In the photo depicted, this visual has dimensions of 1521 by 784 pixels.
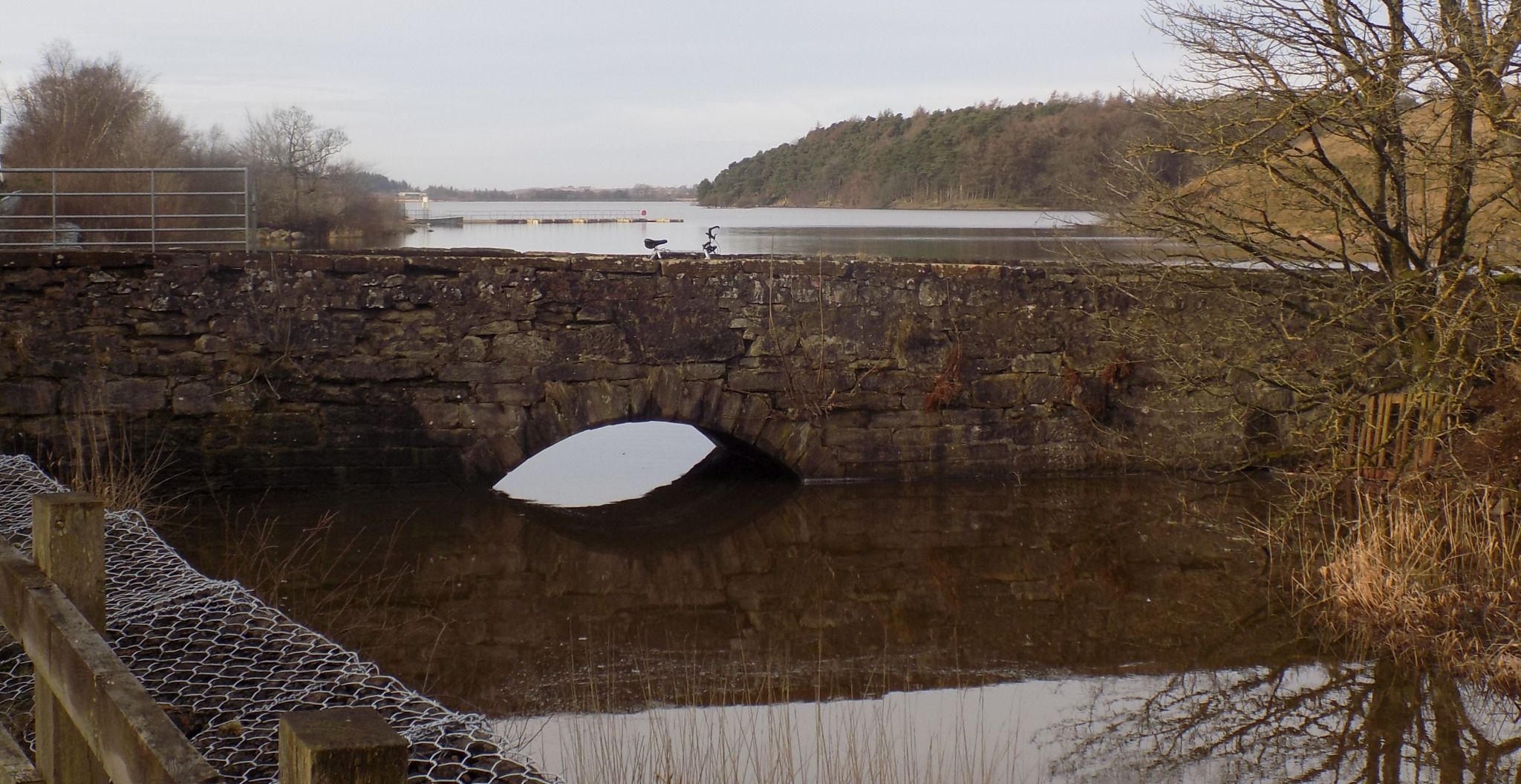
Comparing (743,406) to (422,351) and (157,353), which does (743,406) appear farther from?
(157,353)

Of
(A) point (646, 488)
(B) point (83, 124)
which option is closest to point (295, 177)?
(B) point (83, 124)

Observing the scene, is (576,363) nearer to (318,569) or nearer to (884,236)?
(318,569)

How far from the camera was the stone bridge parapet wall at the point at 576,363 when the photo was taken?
29.4 feet

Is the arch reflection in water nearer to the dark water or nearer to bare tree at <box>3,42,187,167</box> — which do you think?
the dark water

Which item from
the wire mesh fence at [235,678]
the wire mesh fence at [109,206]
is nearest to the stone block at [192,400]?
the wire mesh fence at [235,678]

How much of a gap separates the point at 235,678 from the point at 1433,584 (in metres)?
5.62

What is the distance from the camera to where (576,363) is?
373 inches

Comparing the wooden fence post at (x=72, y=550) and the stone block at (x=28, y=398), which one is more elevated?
the wooden fence post at (x=72, y=550)

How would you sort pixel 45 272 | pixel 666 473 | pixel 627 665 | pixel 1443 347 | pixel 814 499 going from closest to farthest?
pixel 627 665 → pixel 1443 347 → pixel 45 272 → pixel 814 499 → pixel 666 473

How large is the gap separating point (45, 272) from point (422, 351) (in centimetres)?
258

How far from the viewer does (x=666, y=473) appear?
11.5 metres

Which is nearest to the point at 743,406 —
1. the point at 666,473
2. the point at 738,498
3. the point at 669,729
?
the point at 738,498

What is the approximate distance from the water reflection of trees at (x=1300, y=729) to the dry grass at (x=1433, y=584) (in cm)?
23

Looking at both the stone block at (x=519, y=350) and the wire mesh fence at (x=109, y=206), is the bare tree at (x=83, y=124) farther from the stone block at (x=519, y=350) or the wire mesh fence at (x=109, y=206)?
the stone block at (x=519, y=350)
